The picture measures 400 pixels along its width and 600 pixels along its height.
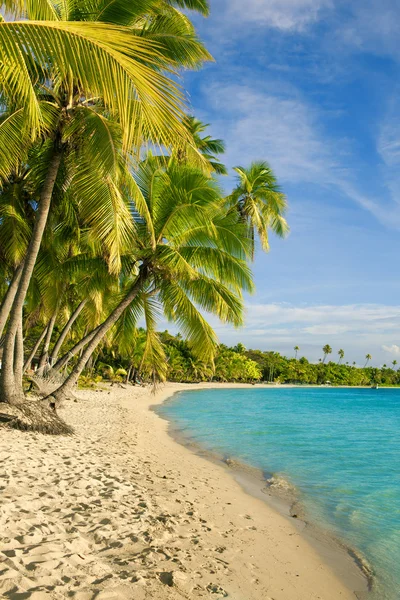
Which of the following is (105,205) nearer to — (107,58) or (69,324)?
(107,58)

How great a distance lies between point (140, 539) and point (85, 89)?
450 cm

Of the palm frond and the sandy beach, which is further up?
the palm frond

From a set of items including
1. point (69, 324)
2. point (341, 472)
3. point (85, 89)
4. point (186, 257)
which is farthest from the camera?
point (69, 324)

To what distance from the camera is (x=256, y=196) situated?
1816 cm

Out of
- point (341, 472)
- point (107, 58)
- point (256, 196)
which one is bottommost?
point (341, 472)

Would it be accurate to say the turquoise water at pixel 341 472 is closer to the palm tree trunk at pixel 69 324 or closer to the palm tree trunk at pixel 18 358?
the palm tree trunk at pixel 69 324

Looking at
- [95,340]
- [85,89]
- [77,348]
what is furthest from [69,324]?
[85,89]

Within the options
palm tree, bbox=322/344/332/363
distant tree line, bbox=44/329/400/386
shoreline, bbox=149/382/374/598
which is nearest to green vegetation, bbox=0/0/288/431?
shoreline, bbox=149/382/374/598

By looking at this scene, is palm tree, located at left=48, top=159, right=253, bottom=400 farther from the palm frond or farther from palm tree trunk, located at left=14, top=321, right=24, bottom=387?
the palm frond

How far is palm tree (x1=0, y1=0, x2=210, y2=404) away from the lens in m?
3.14

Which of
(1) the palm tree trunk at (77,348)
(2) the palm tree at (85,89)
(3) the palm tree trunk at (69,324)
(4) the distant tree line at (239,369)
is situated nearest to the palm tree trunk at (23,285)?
(2) the palm tree at (85,89)

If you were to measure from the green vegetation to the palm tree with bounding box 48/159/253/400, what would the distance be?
33 mm

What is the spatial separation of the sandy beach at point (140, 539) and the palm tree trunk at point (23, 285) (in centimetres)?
189

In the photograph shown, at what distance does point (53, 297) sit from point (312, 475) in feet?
28.7
